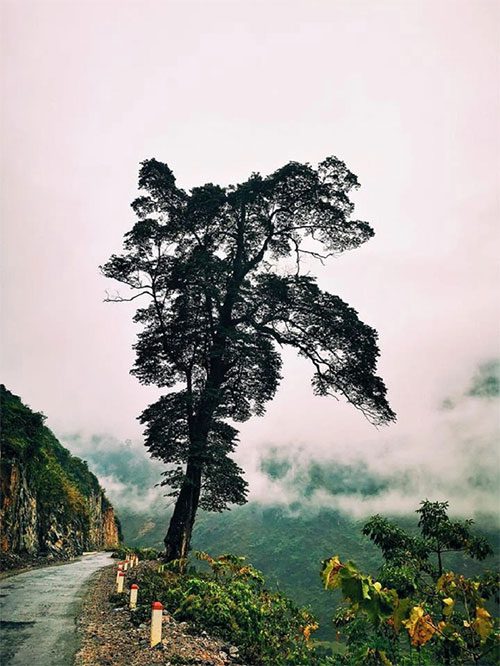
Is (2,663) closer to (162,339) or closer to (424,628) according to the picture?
(424,628)

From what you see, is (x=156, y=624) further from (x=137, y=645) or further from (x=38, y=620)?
(x=38, y=620)

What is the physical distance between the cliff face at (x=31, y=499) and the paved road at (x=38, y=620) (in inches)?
299

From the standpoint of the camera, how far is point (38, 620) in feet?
28.0

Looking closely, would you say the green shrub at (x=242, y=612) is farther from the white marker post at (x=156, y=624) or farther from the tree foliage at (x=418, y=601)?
the tree foliage at (x=418, y=601)

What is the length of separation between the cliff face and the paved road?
7606mm

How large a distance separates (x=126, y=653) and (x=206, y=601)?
239 cm

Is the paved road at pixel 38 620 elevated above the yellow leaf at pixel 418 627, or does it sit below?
below

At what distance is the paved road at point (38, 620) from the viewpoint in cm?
650

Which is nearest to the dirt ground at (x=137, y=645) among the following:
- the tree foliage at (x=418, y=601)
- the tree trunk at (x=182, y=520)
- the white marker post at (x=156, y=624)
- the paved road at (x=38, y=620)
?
the white marker post at (x=156, y=624)

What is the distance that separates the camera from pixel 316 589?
193 meters

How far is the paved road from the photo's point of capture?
650 centimetres

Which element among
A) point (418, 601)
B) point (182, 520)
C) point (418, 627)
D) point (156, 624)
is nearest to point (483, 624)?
point (418, 627)

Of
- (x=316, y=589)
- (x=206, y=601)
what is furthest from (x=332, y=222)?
(x=316, y=589)

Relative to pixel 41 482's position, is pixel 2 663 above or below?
below
